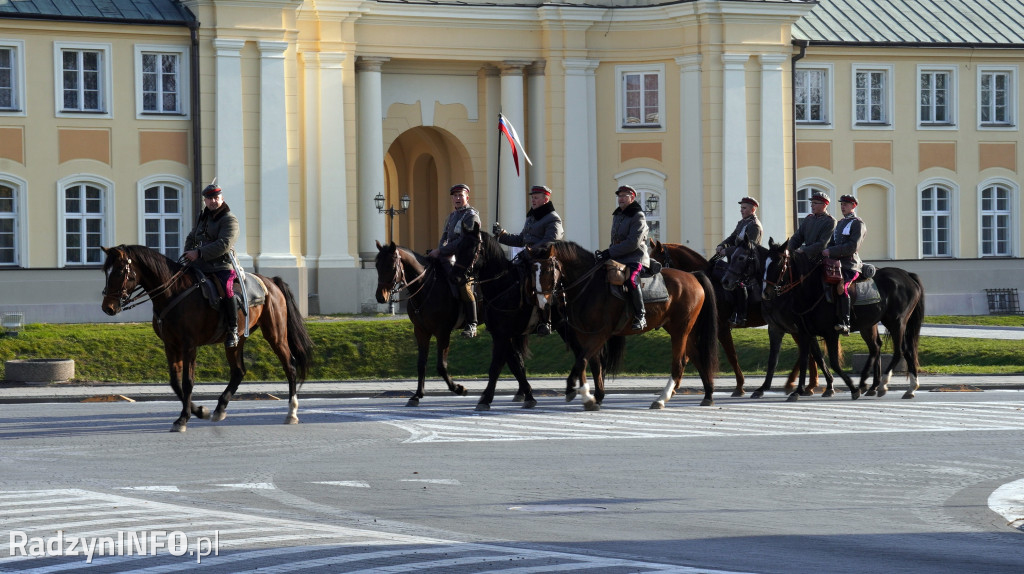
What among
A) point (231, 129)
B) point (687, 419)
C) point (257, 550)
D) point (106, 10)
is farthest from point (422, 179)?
point (257, 550)

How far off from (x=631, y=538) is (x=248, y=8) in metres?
31.2

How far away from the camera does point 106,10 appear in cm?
3916

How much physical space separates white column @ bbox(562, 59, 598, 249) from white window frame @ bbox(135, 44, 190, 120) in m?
10.1

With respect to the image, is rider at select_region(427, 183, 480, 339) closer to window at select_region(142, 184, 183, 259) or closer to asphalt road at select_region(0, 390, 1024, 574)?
asphalt road at select_region(0, 390, 1024, 574)

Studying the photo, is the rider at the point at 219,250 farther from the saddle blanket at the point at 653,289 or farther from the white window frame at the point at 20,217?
the white window frame at the point at 20,217

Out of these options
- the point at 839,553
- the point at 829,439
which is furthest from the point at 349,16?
the point at 839,553

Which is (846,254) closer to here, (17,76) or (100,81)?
(100,81)

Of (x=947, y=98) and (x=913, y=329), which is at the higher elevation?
(x=947, y=98)

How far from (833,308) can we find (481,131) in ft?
79.6

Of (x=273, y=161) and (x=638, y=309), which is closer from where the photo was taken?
(x=638, y=309)

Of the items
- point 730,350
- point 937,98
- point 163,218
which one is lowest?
point 730,350

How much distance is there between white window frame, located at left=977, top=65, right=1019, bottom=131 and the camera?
46.1 meters

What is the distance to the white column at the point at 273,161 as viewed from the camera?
39688mm

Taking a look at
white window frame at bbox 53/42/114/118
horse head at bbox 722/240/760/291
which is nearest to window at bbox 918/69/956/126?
white window frame at bbox 53/42/114/118
